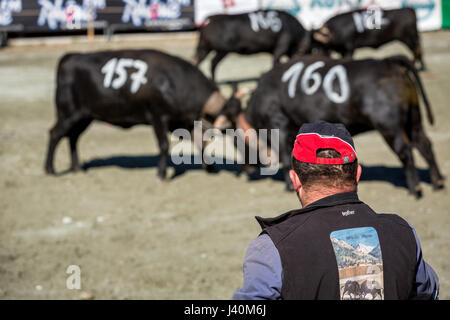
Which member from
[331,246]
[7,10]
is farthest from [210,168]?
[7,10]

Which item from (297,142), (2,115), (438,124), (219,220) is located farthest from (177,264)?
(2,115)

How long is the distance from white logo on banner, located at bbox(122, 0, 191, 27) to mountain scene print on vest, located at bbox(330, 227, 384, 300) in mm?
20194

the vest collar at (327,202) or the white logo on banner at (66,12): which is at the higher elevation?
the white logo on banner at (66,12)

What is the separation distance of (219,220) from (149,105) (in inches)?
92.6

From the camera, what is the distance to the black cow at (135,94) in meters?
9.03

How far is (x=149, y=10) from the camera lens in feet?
A: 71.7

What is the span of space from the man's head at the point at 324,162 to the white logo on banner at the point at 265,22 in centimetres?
1381

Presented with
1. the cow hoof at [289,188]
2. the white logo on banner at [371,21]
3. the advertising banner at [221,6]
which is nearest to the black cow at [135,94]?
the cow hoof at [289,188]

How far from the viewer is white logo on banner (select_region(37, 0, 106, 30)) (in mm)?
21281

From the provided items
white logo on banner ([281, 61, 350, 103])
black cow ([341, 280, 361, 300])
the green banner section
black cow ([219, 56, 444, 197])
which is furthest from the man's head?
the green banner section

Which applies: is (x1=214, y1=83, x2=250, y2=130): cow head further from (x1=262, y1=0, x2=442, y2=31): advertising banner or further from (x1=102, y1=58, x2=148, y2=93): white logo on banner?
(x1=262, y1=0, x2=442, y2=31): advertising banner

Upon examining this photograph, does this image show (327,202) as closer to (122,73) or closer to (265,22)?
(122,73)

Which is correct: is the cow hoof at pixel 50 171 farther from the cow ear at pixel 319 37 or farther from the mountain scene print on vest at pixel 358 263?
the cow ear at pixel 319 37

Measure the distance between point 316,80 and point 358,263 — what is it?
5889mm
